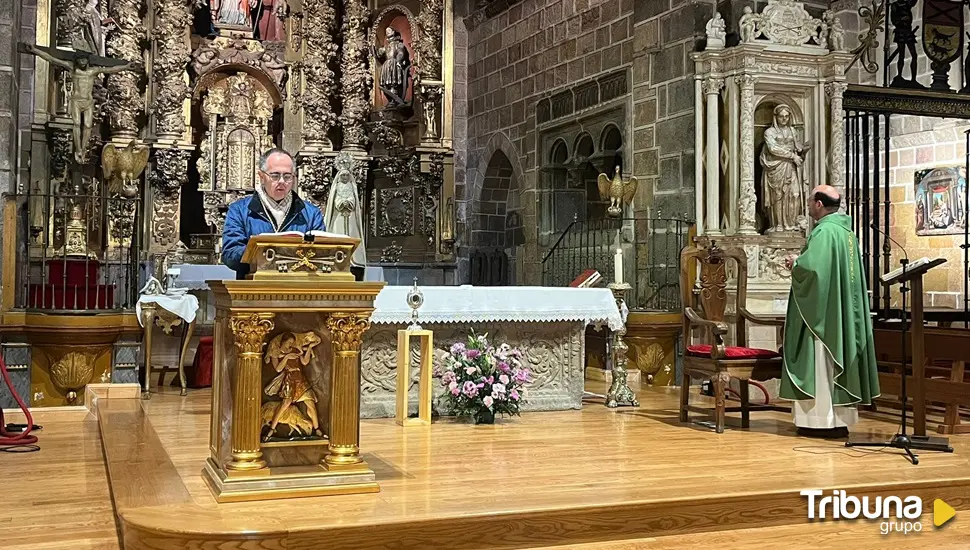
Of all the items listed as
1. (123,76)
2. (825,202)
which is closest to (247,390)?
(825,202)

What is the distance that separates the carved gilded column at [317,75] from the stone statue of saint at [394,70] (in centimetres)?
61

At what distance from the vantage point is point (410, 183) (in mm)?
11938

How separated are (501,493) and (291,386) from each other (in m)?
1.03

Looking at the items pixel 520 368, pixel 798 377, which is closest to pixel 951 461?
pixel 798 377

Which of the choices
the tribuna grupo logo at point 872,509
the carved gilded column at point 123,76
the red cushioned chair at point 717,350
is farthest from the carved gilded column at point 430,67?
the tribuna grupo logo at point 872,509

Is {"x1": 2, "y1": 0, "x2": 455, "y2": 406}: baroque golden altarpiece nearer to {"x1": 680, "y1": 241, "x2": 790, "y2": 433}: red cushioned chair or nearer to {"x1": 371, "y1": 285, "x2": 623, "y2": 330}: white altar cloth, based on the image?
{"x1": 371, "y1": 285, "x2": 623, "y2": 330}: white altar cloth

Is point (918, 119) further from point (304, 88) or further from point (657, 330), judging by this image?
point (304, 88)

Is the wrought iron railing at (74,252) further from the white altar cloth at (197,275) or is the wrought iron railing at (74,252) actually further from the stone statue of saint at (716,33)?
the stone statue of saint at (716,33)

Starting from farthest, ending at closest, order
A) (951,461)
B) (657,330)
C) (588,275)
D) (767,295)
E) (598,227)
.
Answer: (598,227) → (657,330) → (767,295) → (588,275) → (951,461)

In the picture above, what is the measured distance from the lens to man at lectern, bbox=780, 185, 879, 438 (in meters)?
5.89

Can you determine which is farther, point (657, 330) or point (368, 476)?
point (657, 330)

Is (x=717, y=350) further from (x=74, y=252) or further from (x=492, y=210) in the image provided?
(x=492, y=210)

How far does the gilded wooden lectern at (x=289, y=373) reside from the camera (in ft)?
13.4

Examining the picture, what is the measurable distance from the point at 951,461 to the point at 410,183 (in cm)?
781
